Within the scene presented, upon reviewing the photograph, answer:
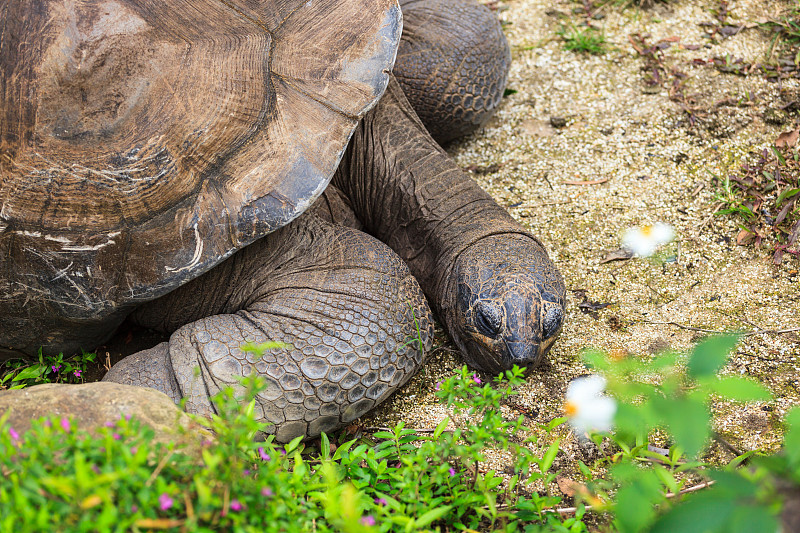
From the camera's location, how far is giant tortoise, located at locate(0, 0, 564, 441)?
2168 mm

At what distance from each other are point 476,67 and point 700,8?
1.90 metres

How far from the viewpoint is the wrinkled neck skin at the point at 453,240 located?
2594mm

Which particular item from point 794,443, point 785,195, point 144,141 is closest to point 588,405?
point 794,443

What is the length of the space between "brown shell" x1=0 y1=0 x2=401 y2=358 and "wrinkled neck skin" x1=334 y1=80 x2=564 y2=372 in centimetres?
72

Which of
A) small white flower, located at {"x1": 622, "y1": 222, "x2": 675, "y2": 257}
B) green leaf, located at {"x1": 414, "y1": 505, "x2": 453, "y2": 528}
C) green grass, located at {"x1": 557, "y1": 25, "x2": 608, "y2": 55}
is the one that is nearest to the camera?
green leaf, located at {"x1": 414, "y1": 505, "x2": 453, "y2": 528}

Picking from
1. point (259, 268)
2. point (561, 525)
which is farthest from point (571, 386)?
point (259, 268)

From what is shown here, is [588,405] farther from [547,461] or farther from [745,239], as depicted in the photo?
[745,239]

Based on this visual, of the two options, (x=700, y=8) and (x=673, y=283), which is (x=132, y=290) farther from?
(x=700, y=8)

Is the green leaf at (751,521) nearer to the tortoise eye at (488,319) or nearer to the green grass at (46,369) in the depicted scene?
the tortoise eye at (488,319)

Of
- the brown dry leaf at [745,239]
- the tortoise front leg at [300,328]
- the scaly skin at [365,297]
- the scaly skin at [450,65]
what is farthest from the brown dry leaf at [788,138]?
the tortoise front leg at [300,328]

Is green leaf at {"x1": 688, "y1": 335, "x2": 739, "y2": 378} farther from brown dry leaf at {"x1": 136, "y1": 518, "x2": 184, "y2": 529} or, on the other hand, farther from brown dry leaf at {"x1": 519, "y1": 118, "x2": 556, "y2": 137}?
brown dry leaf at {"x1": 519, "y1": 118, "x2": 556, "y2": 137}

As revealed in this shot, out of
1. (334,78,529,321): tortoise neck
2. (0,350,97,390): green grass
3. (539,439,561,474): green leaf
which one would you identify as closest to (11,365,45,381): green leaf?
(0,350,97,390): green grass

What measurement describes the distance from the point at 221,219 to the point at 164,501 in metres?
1.10

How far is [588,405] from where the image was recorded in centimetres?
253
